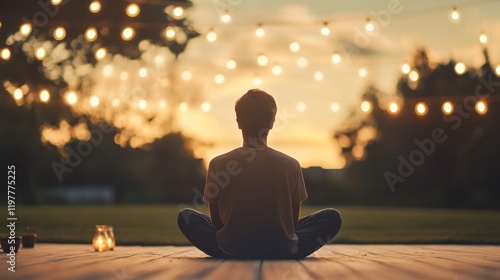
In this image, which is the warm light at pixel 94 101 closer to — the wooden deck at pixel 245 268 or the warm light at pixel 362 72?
the warm light at pixel 362 72

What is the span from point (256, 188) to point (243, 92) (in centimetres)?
75

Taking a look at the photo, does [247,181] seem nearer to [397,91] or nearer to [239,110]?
[239,110]

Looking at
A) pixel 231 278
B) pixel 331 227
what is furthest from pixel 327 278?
pixel 331 227

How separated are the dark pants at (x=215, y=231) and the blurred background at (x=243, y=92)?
2.80ft

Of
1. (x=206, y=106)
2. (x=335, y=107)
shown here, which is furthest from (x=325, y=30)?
(x=206, y=106)

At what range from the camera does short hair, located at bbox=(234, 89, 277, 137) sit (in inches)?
164

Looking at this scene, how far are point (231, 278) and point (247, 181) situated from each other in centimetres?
110

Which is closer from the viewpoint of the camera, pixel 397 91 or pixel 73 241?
pixel 73 241

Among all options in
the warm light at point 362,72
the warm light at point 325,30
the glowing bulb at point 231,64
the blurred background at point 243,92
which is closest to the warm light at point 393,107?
the blurred background at point 243,92

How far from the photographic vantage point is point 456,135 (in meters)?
28.5

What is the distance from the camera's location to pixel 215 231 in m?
4.50

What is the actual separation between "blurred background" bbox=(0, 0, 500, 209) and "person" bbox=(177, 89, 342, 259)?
0.88 m

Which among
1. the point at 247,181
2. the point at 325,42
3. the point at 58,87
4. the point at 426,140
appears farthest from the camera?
the point at 426,140

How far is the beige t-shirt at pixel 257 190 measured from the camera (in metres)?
4.20
